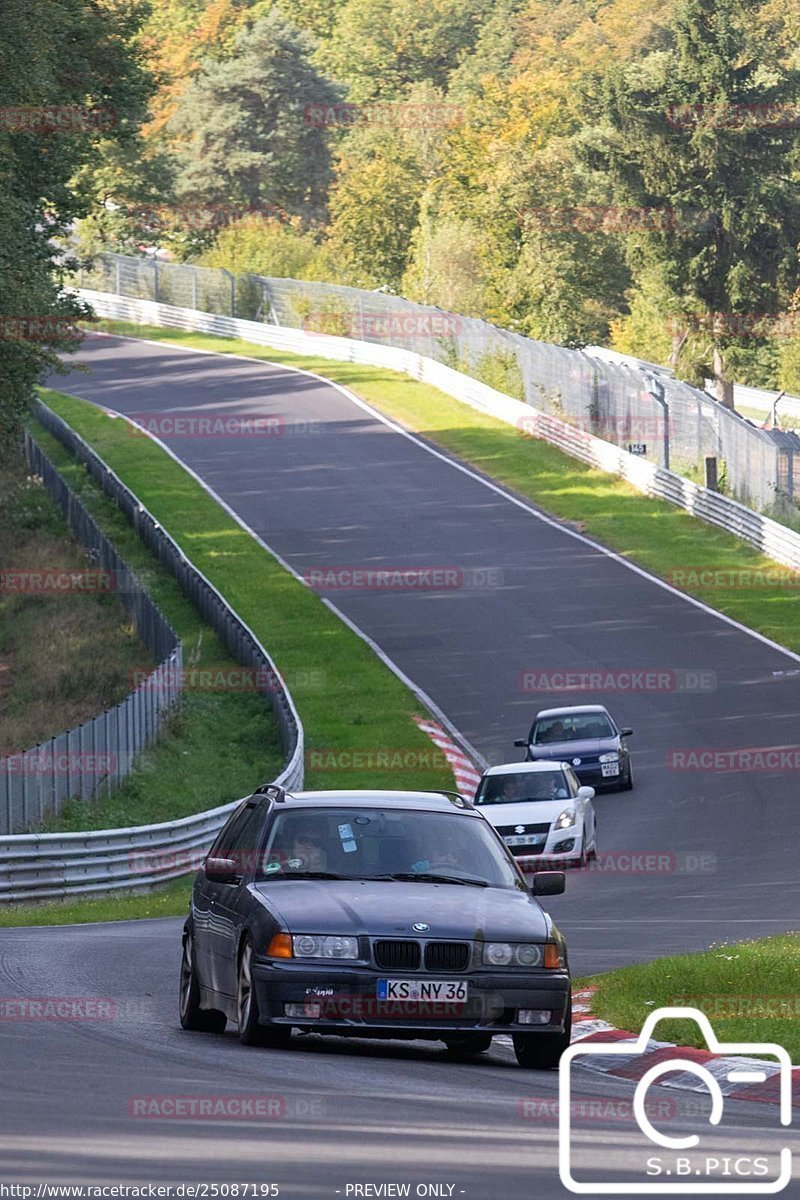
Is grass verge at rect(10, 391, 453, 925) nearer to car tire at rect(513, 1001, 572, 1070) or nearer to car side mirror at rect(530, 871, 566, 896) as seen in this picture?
car side mirror at rect(530, 871, 566, 896)

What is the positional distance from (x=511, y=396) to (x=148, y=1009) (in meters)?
58.0

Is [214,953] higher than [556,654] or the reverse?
higher

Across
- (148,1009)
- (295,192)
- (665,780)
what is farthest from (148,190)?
(148,1009)

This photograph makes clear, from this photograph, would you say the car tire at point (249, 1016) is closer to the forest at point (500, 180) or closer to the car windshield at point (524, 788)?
the car windshield at point (524, 788)

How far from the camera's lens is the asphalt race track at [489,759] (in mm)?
7332

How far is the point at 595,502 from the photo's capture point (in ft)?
179

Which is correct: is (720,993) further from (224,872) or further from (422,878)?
(224,872)

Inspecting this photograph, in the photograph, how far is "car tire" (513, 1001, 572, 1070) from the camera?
406 inches

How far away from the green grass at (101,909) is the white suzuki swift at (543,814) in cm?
417

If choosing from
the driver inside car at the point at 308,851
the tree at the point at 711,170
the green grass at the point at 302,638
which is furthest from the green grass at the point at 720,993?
the tree at the point at 711,170

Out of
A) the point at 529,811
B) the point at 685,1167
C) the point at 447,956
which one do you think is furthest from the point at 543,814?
the point at 685,1167

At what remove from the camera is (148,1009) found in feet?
41.4

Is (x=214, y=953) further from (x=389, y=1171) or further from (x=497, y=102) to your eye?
(x=497, y=102)

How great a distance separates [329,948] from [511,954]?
927 mm
